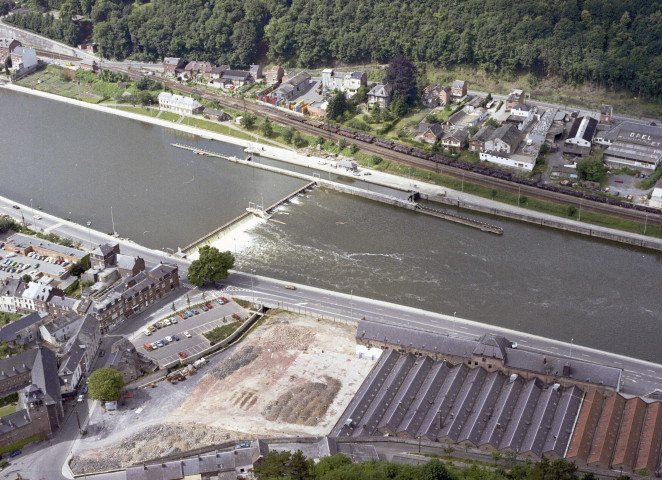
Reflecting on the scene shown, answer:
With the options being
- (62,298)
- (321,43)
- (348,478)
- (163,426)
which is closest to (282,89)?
(321,43)

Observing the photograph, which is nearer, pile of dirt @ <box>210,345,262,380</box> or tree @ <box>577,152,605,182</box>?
pile of dirt @ <box>210,345,262,380</box>

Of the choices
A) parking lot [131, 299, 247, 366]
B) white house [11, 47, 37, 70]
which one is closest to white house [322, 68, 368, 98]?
white house [11, 47, 37, 70]

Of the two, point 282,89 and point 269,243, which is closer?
point 269,243

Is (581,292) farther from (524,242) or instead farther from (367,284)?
(367,284)

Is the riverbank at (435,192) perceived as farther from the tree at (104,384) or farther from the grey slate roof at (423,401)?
the tree at (104,384)

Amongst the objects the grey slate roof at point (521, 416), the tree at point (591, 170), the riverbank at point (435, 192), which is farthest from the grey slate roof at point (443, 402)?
the tree at point (591, 170)

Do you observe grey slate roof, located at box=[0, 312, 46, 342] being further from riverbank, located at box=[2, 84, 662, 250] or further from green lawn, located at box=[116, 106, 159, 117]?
green lawn, located at box=[116, 106, 159, 117]
